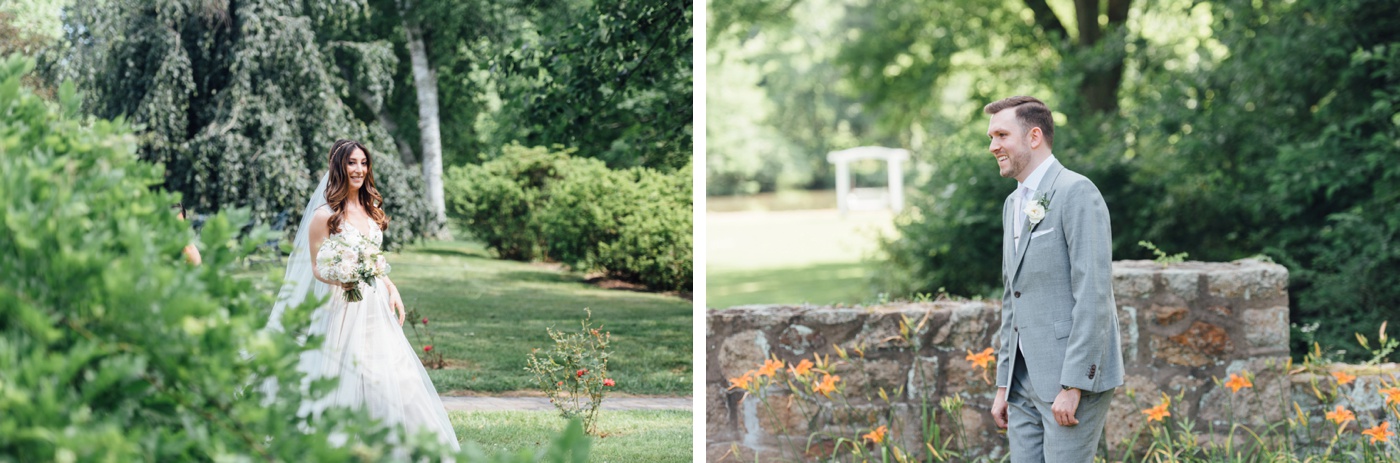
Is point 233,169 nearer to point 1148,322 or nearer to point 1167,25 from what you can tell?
point 1148,322

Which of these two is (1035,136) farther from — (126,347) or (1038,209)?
(126,347)

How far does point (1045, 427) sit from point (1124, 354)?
1.38 metres

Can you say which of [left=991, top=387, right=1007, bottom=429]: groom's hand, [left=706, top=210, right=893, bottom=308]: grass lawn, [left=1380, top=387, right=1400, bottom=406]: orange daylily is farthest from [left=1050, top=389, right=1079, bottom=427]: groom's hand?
[left=706, top=210, right=893, bottom=308]: grass lawn

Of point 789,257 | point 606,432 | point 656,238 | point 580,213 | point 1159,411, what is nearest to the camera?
point 1159,411

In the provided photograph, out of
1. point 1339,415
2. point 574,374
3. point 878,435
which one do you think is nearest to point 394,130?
point 574,374

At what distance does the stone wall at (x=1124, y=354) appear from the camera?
3.93m

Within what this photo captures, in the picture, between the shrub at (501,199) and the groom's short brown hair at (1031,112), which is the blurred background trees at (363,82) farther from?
the groom's short brown hair at (1031,112)

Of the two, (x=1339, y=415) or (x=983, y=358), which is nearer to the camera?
(x=1339, y=415)

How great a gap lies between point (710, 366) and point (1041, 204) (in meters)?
1.72

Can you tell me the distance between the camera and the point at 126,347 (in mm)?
1514

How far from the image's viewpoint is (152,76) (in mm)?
5520

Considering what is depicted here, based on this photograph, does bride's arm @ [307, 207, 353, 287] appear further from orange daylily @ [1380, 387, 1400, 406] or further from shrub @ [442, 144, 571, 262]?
orange daylily @ [1380, 387, 1400, 406]

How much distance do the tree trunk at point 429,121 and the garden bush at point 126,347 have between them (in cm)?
395

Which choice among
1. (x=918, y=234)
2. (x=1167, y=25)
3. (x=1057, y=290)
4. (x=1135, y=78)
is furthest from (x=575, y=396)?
(x=1167, y=25)
